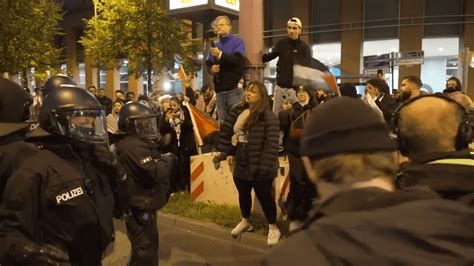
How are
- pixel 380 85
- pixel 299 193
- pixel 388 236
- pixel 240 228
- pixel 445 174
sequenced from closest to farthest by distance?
pixel 388 236
pixel 445 174
pixel 299 193
pixel 240 228
pixel 380 85

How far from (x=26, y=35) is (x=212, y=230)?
45.9ft

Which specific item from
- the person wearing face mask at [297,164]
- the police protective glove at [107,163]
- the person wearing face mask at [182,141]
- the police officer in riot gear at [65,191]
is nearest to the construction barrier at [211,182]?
the person wearing face mask at [297,164]

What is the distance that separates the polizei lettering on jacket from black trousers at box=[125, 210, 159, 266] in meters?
1.66

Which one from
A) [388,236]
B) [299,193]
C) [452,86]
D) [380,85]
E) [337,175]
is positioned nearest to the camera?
[388,236]

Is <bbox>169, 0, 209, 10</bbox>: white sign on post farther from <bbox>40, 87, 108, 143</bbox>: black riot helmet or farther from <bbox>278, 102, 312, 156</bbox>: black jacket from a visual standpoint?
<bbox>40, 87, 108, 143</bbox>: black riot helmet

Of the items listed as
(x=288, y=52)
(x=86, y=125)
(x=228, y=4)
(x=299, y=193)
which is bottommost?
(x=299, y=193)

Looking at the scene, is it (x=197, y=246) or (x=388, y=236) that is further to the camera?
(x=197, y=246)

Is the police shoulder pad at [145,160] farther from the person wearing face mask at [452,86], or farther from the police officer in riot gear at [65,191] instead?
the person wearing face mask at [452,86]

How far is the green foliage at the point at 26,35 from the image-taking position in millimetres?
17062

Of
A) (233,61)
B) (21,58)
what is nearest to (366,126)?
Answer: (233,61)

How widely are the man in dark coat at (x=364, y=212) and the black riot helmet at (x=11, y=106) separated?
2.12 meters

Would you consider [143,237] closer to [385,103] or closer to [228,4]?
[385,103]

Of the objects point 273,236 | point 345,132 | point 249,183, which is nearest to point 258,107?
point 249,183

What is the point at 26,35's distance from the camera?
1772 centimetres
